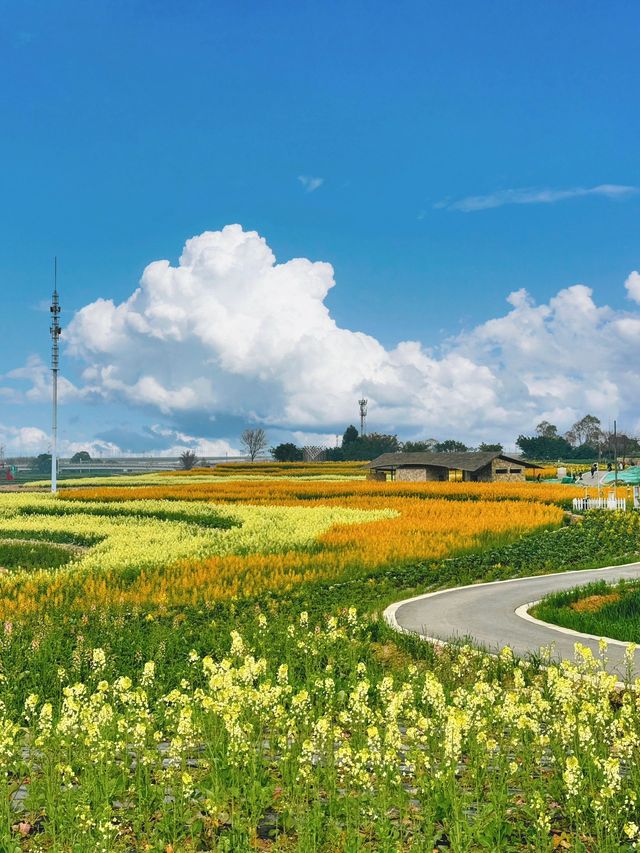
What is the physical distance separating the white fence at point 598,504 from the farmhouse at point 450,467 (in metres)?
22.8

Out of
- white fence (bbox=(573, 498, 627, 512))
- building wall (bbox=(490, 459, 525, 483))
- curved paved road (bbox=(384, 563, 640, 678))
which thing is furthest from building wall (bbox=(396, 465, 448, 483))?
curved paved road (bbox=(384, 563, 640, 678))

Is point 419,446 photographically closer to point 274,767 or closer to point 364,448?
point 364,448

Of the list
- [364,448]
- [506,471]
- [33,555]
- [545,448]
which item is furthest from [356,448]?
[33,555]

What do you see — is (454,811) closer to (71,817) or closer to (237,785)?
(237,785)

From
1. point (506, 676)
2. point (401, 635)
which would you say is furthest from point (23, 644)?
point (506, 676)

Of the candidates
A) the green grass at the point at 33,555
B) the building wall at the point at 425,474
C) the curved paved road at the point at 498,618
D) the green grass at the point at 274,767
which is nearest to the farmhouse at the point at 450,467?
the building wall at the point at 425,474

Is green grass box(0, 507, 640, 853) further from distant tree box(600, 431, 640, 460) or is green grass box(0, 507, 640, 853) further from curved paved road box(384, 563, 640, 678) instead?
distant tree box(600, 431, 640, 460)

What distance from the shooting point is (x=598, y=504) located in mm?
42438

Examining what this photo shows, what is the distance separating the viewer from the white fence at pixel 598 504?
137 ft

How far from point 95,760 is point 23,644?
6.84 m

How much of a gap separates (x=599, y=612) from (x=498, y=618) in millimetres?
2160

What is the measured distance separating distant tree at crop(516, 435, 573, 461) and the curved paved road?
119091mm

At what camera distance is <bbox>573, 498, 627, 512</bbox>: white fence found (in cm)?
4178

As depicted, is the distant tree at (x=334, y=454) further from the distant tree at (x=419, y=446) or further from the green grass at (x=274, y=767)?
the green grass at (x=274, y=767)
